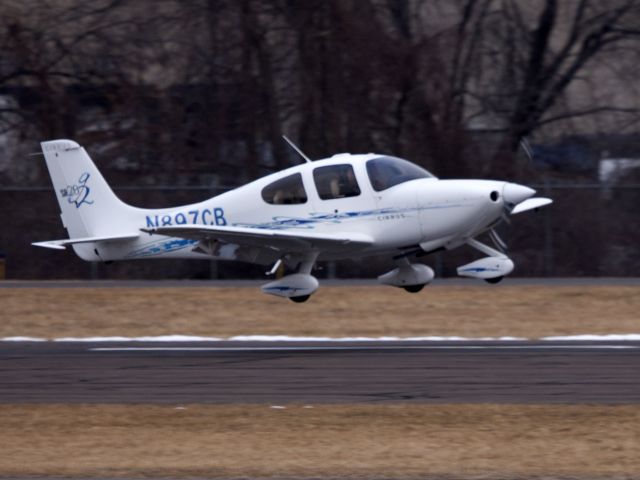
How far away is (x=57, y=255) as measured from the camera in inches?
1108

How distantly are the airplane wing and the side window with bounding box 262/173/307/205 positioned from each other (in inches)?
22.2

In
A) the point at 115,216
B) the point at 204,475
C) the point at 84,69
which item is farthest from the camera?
the point at 84,69

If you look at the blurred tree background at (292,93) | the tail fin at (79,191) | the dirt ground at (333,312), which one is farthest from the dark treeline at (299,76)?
the tail fin at (79,191)

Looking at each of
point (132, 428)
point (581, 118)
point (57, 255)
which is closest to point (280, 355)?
point (132, 428)

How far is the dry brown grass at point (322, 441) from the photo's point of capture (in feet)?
27.9

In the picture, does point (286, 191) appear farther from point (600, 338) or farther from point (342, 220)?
point (600, 338)

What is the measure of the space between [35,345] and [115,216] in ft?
13.1

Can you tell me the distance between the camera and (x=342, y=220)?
18.5 meters

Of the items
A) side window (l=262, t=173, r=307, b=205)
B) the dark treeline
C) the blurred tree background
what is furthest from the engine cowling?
the dark treeline

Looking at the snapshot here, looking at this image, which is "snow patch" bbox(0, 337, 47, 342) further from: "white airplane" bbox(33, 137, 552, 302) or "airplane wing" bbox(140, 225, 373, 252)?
"airplane wing" bbox(140, 225, 373, 252)

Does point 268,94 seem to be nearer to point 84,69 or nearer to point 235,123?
point 235,123

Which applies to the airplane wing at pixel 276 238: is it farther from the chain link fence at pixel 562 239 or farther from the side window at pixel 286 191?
the chain link fence at pixel 562 239

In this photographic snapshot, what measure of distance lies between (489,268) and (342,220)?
2413mm

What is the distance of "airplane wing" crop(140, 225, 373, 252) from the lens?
58.2 feet
